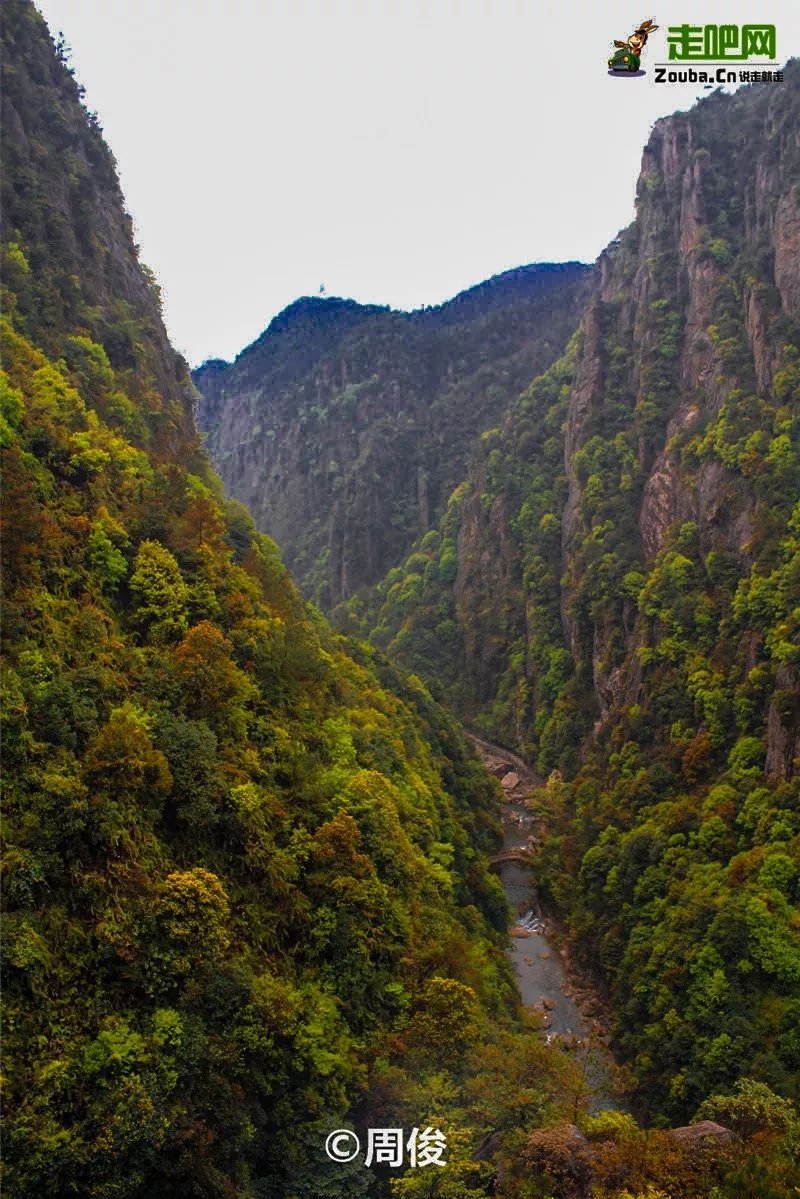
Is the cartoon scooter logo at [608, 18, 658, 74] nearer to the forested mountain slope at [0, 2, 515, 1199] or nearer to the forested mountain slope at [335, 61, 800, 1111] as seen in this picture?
the forested mountain slope at [0, 2, 515, 1199]

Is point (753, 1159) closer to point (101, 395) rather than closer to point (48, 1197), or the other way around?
point (48, 1197)

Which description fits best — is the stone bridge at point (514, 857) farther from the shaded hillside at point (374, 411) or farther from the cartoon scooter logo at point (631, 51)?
the shaded hillside at point (374, 411)

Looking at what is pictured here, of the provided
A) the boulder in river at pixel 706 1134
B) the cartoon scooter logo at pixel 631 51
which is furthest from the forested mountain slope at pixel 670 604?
the cartoon scooter logo at pixel 631 51

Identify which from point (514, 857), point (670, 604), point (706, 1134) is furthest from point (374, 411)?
point (706, 1134)

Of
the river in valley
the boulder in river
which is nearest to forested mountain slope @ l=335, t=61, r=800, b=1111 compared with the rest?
the river in valley

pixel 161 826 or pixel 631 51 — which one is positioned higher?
pixel 631 51

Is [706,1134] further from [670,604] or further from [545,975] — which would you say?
[670,604]

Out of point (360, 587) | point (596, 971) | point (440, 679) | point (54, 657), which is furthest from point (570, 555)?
point (54, 657)
